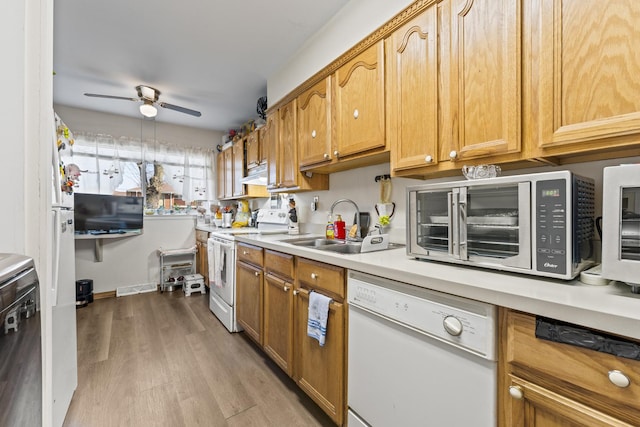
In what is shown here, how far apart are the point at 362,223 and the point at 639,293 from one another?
4.75 ft

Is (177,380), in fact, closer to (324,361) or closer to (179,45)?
(324,361)

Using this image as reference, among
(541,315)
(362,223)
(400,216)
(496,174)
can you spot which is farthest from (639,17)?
(362,223)

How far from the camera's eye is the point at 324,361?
143cm

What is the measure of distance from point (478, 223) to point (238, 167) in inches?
129

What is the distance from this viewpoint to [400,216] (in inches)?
71.1

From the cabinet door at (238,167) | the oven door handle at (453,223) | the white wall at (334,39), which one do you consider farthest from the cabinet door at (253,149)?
the oven door handle at (453,223)

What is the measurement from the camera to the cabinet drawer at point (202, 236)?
376 cm

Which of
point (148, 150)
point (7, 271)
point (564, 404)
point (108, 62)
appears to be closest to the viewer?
point (7, 271)

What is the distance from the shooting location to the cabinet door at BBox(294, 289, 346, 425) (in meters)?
1.32

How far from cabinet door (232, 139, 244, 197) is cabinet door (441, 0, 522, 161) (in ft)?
9.46

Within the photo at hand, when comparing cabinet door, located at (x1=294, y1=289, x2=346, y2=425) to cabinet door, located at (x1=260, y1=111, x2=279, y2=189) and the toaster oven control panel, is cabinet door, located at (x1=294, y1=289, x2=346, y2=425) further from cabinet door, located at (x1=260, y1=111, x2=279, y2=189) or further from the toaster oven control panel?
cabinet door, located at (x1=260, y1=111, x2=279, y2=189)

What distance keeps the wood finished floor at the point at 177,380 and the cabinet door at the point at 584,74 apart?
5.72 ft

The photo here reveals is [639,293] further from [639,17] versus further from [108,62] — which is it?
[108,62]

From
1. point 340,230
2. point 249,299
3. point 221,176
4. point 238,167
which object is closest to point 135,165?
point 221,176
